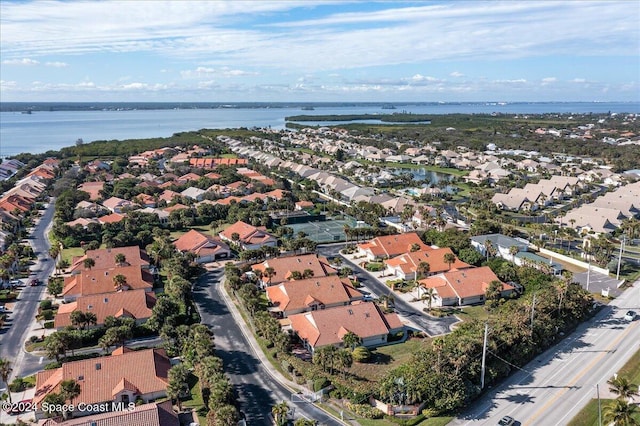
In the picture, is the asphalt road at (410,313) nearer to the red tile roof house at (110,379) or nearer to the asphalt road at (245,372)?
the asphalt road at (245,372)

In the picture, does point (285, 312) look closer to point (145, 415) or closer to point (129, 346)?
point (129, 346)

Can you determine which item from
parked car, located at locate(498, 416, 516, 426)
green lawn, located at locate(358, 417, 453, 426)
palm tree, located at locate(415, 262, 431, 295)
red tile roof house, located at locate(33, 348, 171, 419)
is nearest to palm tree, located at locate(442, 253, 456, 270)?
palm tree, located at locate(415, 262, 431, 295)

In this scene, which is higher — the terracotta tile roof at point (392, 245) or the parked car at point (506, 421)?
the terracotta tile roof at point (392, 245)

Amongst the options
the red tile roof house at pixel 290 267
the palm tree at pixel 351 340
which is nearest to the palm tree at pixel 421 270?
the red tile roof house at pixel 290 267

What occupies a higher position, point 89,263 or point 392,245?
point 392,245

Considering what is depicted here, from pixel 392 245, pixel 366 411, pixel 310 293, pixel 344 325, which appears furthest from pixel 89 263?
pixel 366 411

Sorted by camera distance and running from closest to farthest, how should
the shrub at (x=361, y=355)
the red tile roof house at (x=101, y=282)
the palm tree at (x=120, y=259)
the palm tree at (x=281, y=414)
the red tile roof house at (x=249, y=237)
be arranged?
the palm tree at (x=281, y=414)
the shrub at (x=361, y=355)
the red tile roof house at (x=101, y=282)
the palm tree at (x=120, y=259)
the red tile roof house at (x=249, y=237)

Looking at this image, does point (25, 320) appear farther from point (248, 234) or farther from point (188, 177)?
point (188, 177)
